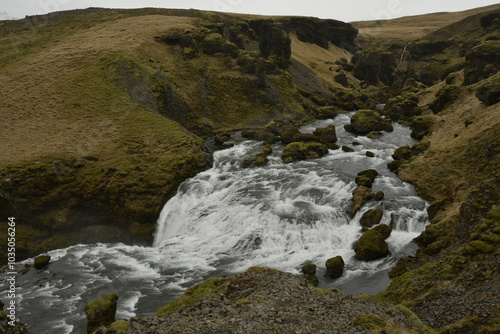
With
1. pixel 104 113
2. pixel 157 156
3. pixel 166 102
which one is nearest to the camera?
pixel 157 156

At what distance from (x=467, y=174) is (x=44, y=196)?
40.2 metres

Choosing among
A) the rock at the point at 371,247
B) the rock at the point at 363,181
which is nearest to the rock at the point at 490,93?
the rock at the point at 363,181

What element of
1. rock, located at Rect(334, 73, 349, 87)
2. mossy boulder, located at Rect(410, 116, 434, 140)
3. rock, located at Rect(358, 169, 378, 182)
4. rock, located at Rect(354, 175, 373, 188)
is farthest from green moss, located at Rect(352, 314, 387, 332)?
rock, located at Rect(334, 73, 349, 87)

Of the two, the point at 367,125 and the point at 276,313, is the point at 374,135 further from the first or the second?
the point at 276,313

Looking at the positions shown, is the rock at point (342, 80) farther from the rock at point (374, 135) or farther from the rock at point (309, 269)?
the rock at point (309, 269)

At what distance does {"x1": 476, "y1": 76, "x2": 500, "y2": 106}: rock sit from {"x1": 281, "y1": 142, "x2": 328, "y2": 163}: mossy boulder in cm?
1973

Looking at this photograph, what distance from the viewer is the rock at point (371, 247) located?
24641mm

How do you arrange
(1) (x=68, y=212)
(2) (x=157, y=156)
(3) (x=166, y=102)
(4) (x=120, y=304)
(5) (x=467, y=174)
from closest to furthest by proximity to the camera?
(4) (x=120, y=304) → (5) (x=467, y=174) → (1) (x=68, y=212) → (2) (x=157, y=156) → (3) (x=166, y=102)

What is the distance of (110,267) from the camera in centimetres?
2831

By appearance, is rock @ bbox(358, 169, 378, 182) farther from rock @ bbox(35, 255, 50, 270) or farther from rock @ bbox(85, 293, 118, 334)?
rock @ bbox(35, 255, 50, 270)

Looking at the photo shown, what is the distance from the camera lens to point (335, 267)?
76.9ft

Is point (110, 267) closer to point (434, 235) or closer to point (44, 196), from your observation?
point (44, 196)

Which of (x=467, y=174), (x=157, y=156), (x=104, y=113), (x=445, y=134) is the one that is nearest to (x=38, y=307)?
(x=157, y=156)

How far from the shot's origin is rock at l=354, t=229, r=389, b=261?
2464 centimetres
